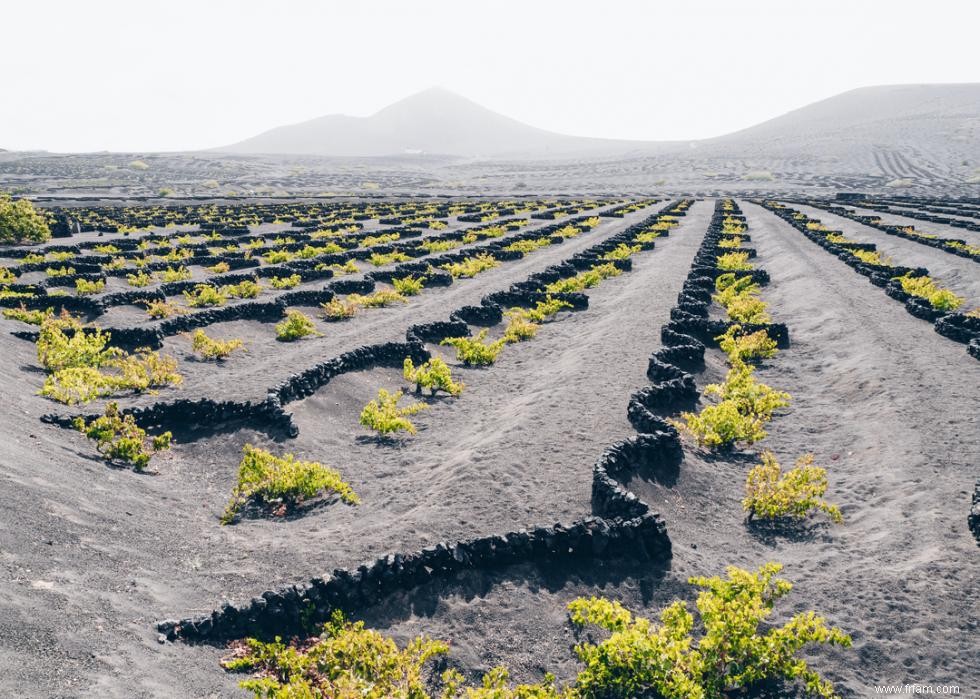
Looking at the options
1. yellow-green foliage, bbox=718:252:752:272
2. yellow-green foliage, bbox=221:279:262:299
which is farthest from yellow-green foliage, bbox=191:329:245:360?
yellow-green foliage, bbox=718:252:752:272

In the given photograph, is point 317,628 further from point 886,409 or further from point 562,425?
point 886,409

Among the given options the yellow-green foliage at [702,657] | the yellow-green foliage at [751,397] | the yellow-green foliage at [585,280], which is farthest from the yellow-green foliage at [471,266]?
the yellow-green foliage at [702,657]

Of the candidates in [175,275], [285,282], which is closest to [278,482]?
[285,282]

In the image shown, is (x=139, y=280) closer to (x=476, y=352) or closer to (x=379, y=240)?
(x=379, y=240)

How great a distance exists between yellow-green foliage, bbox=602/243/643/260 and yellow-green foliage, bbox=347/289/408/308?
12497mm

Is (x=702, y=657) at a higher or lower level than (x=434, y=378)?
lower

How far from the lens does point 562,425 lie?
11312 millimetres

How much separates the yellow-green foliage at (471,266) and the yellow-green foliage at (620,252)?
19.3 feet

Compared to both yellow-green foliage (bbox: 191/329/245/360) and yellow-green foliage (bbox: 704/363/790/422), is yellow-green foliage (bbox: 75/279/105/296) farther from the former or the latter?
yellow-green foliage (bbox: 704/363/790/422)

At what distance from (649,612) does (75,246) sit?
3678 cm

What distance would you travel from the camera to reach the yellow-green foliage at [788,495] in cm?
834

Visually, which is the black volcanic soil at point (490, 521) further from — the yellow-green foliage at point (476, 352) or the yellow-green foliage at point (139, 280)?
the yellow-green foliage at point (139, 280)

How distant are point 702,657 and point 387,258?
27750mm

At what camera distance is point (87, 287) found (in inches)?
853
